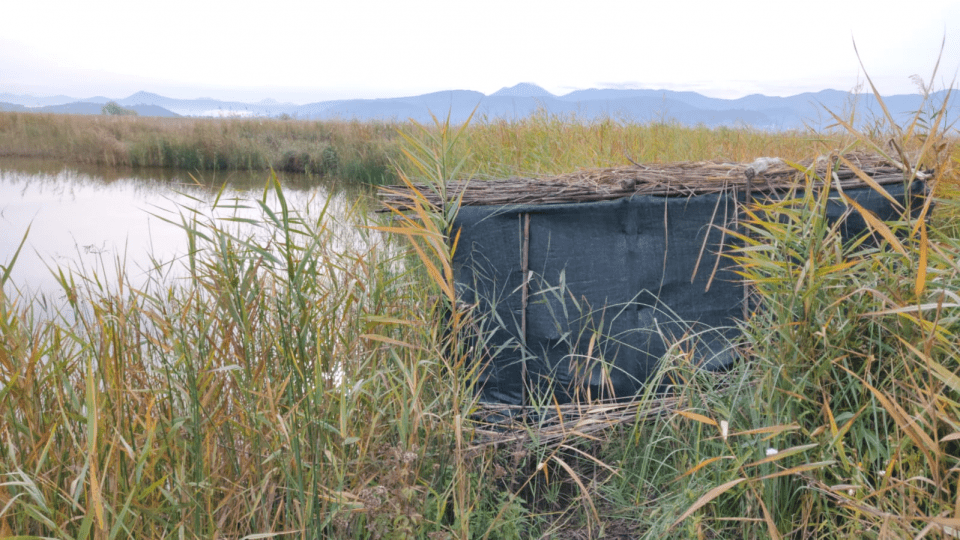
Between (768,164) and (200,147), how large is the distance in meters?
15.3

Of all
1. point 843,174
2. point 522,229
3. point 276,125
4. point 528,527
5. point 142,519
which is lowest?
point 528,527

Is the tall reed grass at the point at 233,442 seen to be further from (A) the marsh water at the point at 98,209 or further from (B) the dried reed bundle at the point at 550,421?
(A) the marsh water at the point at 98,209

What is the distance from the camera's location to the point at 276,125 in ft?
62.8

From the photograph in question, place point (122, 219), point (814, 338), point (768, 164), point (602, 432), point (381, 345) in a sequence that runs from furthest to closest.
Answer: point (122, 219)
point (768, 164)
point (602, 432)
point (381, 345)
point (814, 338)

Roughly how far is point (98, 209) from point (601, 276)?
9.52 metres

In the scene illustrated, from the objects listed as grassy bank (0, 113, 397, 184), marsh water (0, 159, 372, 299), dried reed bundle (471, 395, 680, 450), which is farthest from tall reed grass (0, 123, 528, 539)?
grassy bank (0, 113, 397, 184)

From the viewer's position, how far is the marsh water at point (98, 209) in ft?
20.4

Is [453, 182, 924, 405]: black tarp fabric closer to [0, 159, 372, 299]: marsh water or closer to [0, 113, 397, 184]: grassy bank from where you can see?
[0, 159, 372, 299]: marsh water

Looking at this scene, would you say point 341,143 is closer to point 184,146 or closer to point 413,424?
point 184,146

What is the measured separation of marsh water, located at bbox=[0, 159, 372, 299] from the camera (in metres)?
6.23

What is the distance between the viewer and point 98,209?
30.9 ft

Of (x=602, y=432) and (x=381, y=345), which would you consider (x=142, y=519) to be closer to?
(x=381, y=345)

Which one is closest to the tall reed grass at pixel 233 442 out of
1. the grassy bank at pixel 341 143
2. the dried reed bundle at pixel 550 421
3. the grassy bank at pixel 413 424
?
the grassy bank at pixel 413 424

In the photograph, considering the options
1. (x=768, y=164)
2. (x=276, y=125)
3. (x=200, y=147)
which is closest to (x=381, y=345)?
(x=768, y=164)
